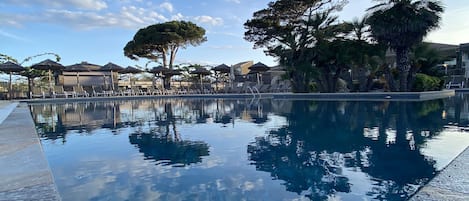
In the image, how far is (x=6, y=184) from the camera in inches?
92.0

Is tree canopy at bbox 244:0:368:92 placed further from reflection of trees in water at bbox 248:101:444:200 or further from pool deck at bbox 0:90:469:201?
pool deck at bbox 0:90:469:201

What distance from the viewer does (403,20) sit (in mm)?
12500

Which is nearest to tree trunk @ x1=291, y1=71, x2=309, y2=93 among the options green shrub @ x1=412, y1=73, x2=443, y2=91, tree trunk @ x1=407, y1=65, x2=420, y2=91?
tree trunk @ x1=407, y1=65, x2=420, y2=91

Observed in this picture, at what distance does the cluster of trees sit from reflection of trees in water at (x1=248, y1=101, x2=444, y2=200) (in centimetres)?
810

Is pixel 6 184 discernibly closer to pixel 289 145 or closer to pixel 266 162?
pixel 266 162

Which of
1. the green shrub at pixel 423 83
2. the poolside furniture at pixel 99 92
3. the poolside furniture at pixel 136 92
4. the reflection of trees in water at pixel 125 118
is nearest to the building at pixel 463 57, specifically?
the green shrub at pixel 423 83

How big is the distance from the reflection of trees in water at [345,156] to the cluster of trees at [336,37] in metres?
8.10

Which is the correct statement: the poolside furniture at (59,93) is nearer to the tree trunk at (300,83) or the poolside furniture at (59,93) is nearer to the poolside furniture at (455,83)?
the tree trunk at (300,83)

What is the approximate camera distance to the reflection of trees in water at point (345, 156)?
9.14ft

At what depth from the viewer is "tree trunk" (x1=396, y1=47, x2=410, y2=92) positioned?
45.0 ft

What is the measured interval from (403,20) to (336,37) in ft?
10.7

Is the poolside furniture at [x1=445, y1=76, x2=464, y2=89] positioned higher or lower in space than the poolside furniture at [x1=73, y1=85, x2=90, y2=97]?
higher

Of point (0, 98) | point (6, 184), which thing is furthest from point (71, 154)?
point (0, 98)

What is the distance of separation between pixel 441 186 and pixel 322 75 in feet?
48.8
